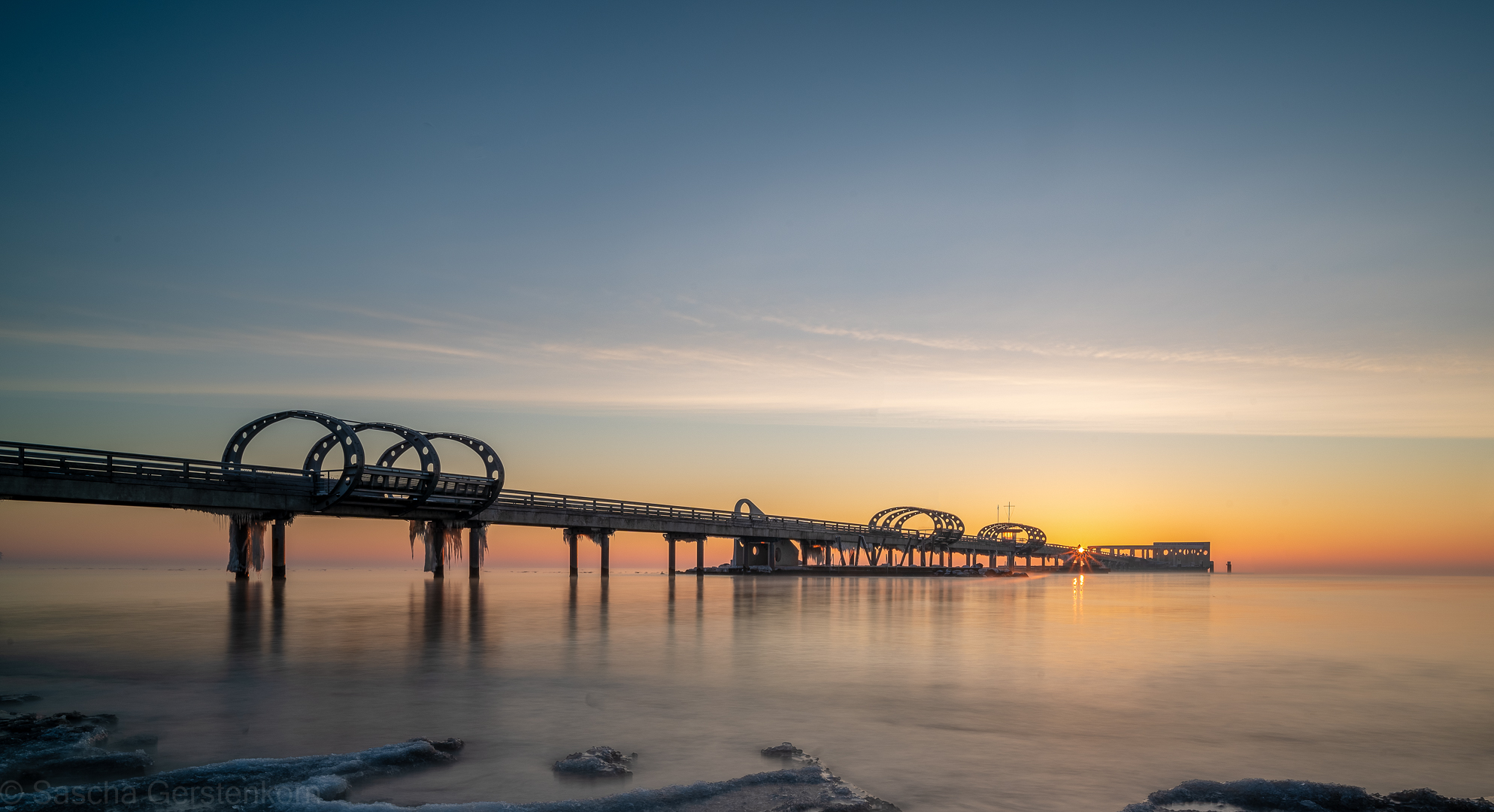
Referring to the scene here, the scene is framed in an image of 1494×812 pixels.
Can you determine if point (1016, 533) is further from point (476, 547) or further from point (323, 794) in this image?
point (323, 794)

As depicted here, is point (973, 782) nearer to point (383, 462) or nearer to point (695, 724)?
point (695, 724)

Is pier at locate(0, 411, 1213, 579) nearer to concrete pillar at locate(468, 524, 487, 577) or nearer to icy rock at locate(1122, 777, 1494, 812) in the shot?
concrete pillar at locate(468, 524, 487, 577)

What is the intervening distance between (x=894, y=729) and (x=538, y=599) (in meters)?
35.3

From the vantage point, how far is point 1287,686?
690 inches

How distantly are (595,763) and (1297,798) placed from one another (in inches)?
302

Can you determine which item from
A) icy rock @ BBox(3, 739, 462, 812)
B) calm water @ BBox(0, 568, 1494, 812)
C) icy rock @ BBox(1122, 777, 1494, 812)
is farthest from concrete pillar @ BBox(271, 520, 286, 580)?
icy rock @ BBox(1122, 777, 1494, 812)

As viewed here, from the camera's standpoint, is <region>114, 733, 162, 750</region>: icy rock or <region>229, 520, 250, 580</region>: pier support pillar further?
<region>229, 520, 250, 580</region>: pier support pillar

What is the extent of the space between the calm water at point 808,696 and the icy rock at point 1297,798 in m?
0.44

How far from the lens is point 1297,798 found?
940cm

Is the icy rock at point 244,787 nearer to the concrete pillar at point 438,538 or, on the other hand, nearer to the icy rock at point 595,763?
the icy rock at point 595,763

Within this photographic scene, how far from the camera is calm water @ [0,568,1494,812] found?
10.6 meters

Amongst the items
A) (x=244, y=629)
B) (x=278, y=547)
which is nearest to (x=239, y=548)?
(x=278, y=547)

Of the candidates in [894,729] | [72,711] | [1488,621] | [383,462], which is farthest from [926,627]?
[383,462]

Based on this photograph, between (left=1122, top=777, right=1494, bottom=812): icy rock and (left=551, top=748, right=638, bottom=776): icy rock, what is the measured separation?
5.52m
